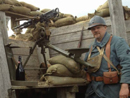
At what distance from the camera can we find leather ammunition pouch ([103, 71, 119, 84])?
96.7 inches

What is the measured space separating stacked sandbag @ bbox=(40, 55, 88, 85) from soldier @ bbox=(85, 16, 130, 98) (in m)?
0.18

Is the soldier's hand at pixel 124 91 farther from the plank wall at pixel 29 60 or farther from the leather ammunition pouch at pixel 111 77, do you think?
the plank wall at pixel 29 60

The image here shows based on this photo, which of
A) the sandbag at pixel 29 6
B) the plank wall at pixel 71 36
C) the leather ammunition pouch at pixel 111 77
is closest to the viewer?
the leather ammunition pouch at pixel 111 77

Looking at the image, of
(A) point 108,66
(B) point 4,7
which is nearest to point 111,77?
(A) point 108,66

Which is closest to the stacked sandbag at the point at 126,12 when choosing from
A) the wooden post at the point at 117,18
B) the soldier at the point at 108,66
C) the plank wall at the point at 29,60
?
the wooden post at the point at 117,18

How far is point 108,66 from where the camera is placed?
251 centimetres

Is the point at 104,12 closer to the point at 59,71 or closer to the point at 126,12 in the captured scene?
the point at 126,12

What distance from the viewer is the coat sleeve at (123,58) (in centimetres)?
232

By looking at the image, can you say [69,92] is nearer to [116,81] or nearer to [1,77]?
[116,81]

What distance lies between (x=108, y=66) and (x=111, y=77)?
0.46 feet

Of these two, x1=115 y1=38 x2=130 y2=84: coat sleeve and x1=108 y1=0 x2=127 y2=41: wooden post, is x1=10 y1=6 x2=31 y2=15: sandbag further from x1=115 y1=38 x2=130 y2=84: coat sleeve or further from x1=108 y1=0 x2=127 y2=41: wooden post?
x1=115 y1=38 x2=130 y2=84: coat sleeve

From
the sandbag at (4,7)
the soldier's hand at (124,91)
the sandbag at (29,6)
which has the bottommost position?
the soldier's hand at (124,91)

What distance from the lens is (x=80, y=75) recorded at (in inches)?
115

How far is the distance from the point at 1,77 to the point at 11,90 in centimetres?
19
